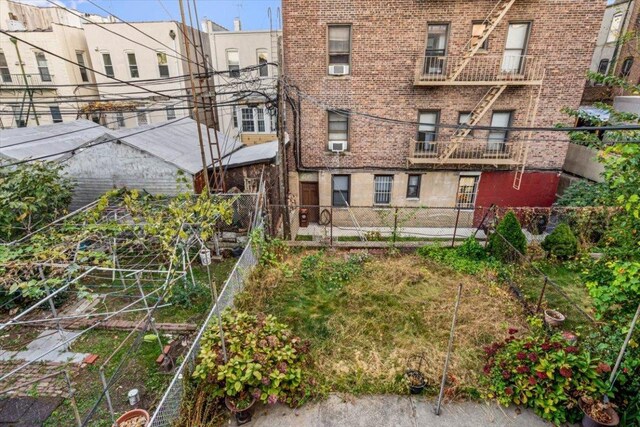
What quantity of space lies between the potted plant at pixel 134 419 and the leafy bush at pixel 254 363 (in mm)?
839

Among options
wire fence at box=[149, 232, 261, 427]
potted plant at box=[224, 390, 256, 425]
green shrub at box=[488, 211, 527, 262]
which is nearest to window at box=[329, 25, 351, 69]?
green shrub at box=[488, 211, 527, 262]

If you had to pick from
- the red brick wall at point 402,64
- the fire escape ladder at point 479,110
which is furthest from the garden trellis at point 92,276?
the fire escape ladder at point 479,110

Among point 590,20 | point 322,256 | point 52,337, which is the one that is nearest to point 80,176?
point 52,337

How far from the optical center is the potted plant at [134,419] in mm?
4625

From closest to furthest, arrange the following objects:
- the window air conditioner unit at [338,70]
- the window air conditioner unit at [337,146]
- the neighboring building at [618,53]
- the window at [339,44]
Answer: the window at [339,44], the window air conditioner unit at [338,70], the window air conditioner unit at [337,146], the neighboring building at [618,53]

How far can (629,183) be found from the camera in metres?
4.28

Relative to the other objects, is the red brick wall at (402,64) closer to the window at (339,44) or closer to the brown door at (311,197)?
the window at (339,44)

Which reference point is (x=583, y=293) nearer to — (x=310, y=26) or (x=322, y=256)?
(x=322, y=256)

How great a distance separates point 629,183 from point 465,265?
223 inches

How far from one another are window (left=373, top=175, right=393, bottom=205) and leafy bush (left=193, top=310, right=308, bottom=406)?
9.24m

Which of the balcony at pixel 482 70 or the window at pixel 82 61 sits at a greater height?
the window at pixel 82 61

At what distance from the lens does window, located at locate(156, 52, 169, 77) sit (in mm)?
19805

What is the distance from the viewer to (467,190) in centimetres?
1376

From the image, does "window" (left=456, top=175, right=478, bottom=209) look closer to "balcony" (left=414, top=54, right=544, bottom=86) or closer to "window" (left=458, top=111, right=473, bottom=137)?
"window" (left=458, top=111, right=473, bottom=137)
